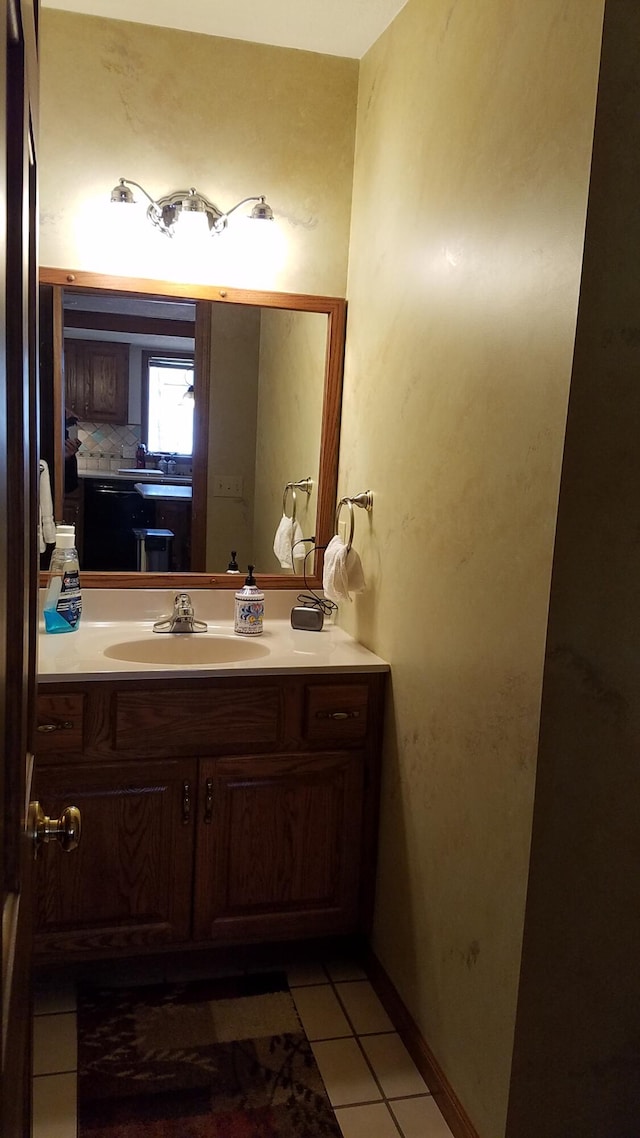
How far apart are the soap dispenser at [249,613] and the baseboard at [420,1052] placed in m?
0.90

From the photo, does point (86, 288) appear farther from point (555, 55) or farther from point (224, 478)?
point (555, 55)

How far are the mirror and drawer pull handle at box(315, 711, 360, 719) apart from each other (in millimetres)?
554

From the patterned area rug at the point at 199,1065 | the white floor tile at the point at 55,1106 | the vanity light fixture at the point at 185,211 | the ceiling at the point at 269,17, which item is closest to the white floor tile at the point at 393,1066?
the patterned area rug at the point at 199,1065

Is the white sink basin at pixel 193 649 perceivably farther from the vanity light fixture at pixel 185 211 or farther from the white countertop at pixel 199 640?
the vanity light fixture at pixel 185 211

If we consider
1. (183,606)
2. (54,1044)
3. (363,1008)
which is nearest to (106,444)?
(183,606)

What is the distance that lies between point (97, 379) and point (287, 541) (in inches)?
27.9

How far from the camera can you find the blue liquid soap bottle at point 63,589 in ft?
7.09

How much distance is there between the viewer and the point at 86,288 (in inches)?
87.0

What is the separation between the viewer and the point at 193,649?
7.34ft

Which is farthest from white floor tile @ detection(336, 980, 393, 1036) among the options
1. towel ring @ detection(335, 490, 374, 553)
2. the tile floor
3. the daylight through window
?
the daylight through window

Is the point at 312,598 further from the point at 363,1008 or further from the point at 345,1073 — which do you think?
the point at 345,1073

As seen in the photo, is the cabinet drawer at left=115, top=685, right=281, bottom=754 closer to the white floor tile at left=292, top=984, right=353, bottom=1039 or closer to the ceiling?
the white floor tile at left=292, top=984, right=353, bottom=1039

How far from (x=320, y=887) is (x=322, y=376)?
4.69 ft

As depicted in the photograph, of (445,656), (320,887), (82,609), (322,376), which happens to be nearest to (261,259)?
(322,376)
